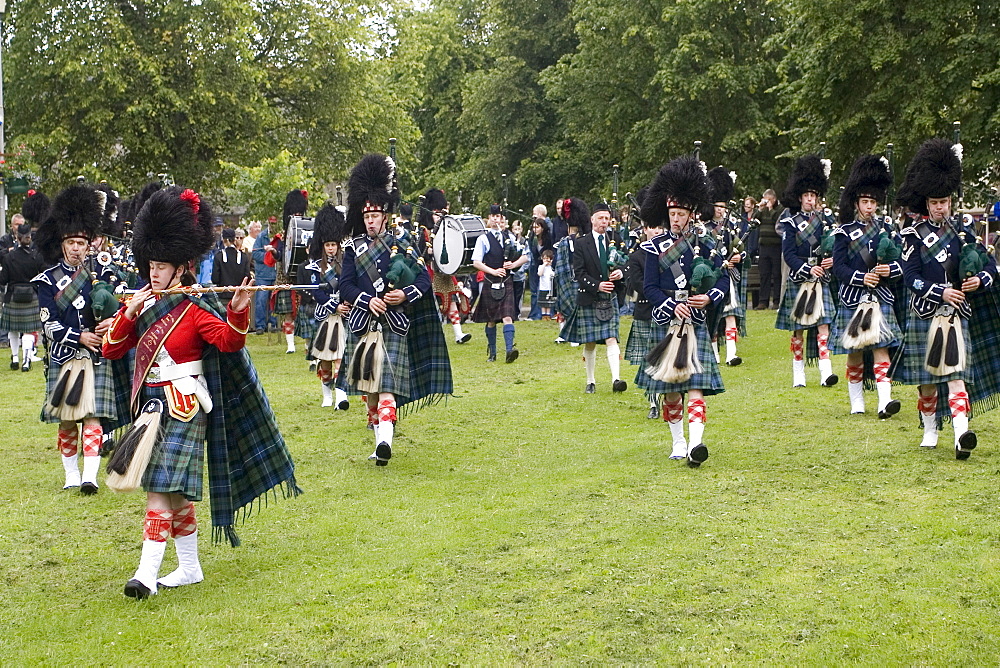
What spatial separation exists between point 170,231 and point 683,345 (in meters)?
3.62

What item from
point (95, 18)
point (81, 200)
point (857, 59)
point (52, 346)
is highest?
point (95, 18)

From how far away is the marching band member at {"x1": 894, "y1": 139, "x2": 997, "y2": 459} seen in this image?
8.76 m

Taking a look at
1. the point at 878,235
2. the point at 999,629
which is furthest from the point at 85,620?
the point at 878,235

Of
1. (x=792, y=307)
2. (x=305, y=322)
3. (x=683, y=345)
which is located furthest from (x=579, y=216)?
(x=683, y=345)

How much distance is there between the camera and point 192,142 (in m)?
33.6

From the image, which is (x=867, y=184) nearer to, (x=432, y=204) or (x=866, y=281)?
(x=866, y=281)

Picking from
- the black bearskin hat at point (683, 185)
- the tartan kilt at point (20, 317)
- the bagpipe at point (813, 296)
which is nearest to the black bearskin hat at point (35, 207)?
the tartan kilt at point (20, 317)

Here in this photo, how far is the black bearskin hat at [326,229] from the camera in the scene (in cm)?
1279

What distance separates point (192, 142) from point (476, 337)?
16.6 m

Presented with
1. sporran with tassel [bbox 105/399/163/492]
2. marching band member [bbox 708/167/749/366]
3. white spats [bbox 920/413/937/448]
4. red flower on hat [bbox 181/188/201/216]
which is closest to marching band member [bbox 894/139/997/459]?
white spats [bbox 920/413/937/448]

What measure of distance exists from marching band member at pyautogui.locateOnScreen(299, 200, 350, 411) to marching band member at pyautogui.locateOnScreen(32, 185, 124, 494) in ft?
10.5

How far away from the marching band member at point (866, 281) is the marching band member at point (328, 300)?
417 centimetres

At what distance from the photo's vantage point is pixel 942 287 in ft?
28.6

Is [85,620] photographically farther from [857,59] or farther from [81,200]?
[857,59]
